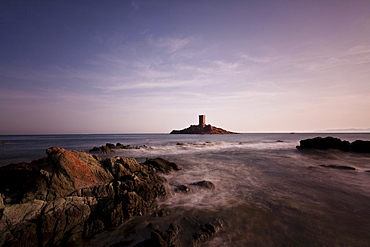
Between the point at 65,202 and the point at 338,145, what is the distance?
3286 centimetres

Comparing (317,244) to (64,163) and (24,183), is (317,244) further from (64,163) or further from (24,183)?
(24,183)

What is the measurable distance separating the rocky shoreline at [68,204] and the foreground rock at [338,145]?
28010 mm

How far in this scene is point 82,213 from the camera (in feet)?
16.5

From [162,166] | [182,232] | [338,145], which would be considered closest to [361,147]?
[338,145]

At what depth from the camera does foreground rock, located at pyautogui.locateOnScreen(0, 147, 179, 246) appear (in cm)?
435

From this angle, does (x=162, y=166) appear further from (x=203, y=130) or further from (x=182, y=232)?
(x=203, y=130)

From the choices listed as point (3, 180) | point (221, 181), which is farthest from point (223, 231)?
point (3, 180)

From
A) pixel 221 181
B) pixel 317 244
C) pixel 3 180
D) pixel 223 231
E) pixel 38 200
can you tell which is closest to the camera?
pixel 317 244

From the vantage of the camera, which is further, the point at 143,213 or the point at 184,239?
the point at 143,213

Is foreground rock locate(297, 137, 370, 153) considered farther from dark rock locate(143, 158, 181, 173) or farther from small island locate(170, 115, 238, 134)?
small island locate(170, 115, 238, 134)

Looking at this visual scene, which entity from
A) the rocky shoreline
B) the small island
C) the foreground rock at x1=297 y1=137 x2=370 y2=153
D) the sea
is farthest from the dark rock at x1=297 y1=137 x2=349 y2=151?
the small island

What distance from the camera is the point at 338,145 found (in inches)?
964

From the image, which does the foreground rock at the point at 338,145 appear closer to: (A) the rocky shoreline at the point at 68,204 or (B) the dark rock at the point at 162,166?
(B) the dark rock at the point at 162,166

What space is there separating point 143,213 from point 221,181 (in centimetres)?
553
